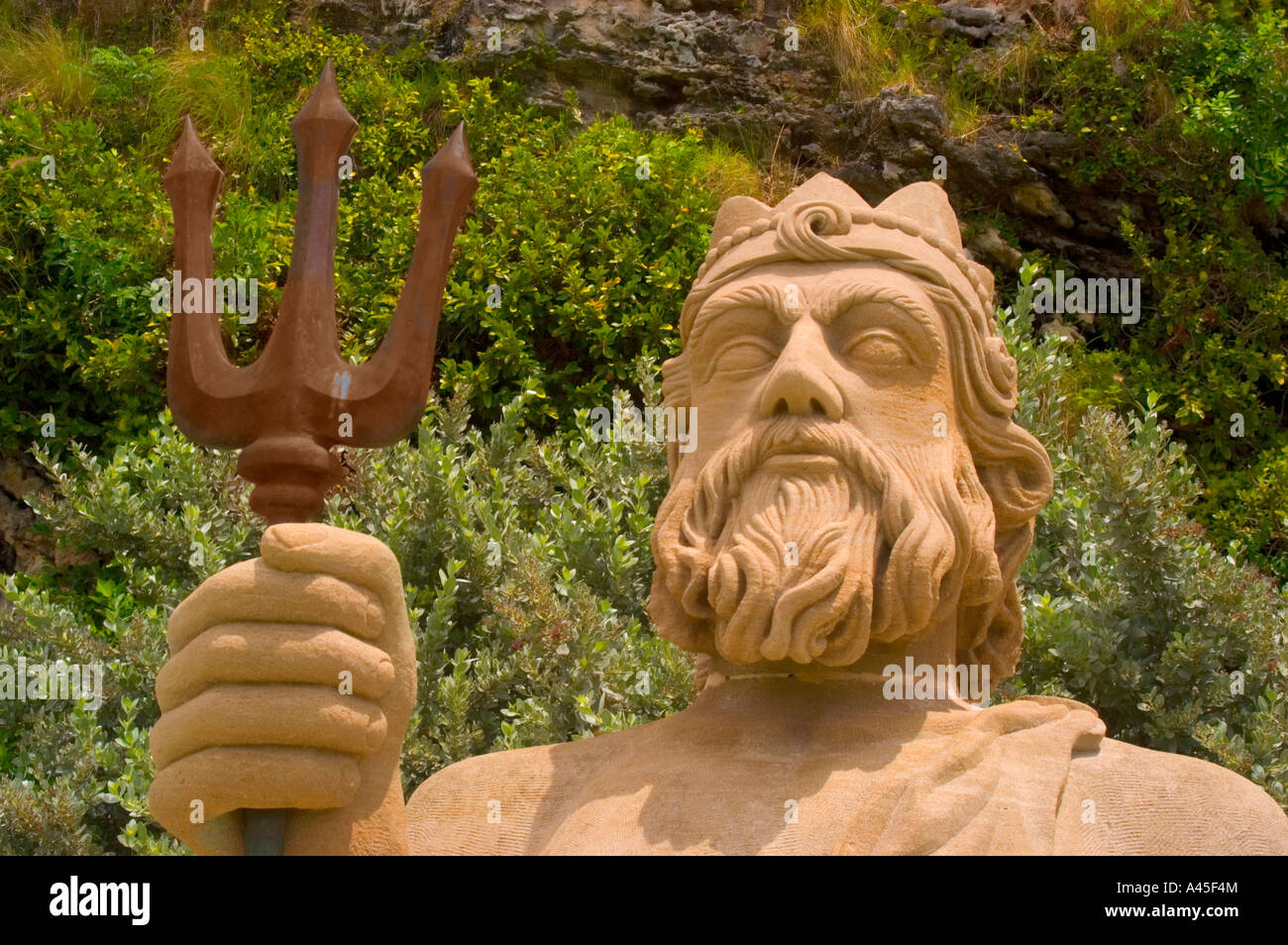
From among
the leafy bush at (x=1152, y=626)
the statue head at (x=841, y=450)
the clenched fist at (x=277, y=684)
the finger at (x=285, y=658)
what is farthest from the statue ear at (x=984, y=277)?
the leafy bush at (x=1152, y=626)

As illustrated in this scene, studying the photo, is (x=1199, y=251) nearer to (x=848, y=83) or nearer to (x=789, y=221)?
(x=848, y=83)

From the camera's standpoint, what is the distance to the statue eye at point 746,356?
4180 millimetres

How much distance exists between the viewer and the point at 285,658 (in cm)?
319

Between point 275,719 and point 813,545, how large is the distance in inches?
46.1

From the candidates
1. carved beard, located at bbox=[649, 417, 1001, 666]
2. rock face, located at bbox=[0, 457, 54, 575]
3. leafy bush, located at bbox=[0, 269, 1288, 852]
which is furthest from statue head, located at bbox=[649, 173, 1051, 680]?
rock face, located at bbox=[0, 457, 54, 575]

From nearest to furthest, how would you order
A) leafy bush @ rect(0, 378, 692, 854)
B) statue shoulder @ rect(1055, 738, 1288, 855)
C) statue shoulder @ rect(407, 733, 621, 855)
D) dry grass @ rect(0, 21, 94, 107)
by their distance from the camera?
statue shoulder @ rect(1055, 738, 1288, 855) → statue shoulder @ rect(407, 733, 621, 855) → leafy bush @ rect(0, 378, 692, 854) → dry grass @ rect(0, 21, 94, 107)

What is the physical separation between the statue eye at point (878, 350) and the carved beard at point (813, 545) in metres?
0.18

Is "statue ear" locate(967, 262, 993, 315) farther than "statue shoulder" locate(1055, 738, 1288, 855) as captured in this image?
Yes

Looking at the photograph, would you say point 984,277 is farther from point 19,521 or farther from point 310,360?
→ point 19,521

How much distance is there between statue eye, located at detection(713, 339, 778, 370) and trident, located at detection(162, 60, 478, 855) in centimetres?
83

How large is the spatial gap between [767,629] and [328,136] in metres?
1.26

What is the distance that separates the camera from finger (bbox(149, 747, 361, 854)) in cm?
321

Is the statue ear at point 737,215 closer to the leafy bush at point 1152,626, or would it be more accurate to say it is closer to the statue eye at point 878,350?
the statue eye at point 878,350

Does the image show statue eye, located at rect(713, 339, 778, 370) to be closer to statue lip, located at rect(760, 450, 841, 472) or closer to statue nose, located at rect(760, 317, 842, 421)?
statue nose, located at rect(760, 317, 842, 421)
